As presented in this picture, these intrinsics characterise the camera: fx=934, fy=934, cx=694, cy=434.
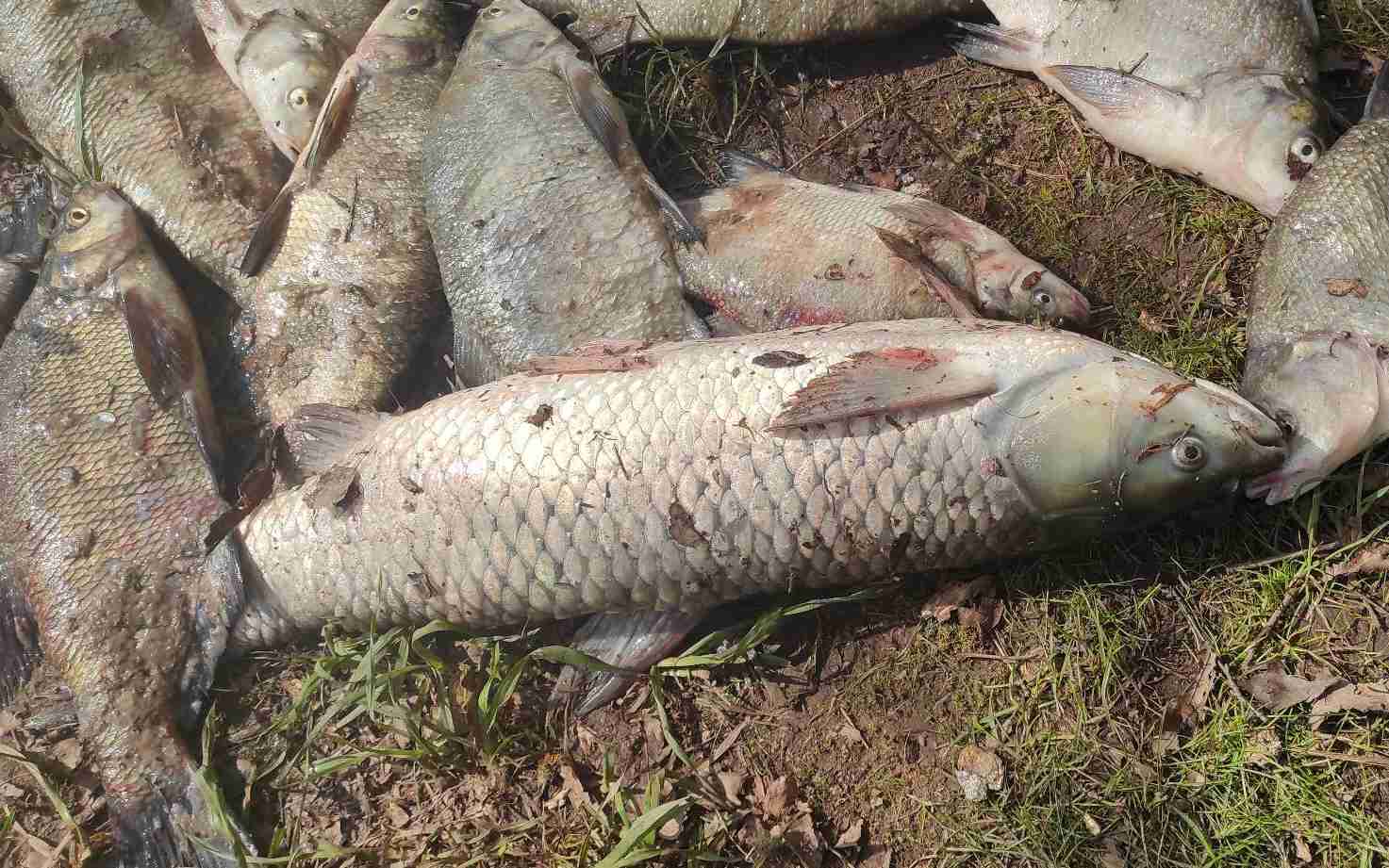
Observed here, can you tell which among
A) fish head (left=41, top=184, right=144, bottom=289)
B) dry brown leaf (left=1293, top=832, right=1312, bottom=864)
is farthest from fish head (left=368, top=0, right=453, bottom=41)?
dry brown leaf (left=1293, top=832, right=1312, bottom=864)

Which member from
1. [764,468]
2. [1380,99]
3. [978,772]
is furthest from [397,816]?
[1380,99]

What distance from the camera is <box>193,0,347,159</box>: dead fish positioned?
11.3 feet

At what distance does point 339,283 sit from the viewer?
3230mm

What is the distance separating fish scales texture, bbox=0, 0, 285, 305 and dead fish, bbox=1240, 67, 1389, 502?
3.40 meters

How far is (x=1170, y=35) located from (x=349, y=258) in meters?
2.94

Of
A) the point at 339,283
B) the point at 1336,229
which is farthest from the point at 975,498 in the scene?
the point at 339,283

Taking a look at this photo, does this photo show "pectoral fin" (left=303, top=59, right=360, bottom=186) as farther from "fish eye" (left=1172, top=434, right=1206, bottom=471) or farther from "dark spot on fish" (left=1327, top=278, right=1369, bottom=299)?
"dark spot on fish" (left=1327, top=278, right=1369, bottom=299)

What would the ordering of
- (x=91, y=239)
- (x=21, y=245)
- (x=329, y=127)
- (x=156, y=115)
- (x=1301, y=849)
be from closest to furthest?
(x=1301, y=849), (x=329, y=127), (x=91, y=239), (x=156, y=115), (x=21, y=245)

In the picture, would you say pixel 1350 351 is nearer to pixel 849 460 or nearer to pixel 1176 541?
pixel 1176 541

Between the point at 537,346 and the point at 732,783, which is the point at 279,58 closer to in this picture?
the point at 537,346

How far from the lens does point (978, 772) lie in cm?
276

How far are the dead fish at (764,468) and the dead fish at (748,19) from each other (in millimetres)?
1464

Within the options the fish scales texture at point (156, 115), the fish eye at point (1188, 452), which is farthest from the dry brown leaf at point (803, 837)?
the fish scales texture at point (156, 115)

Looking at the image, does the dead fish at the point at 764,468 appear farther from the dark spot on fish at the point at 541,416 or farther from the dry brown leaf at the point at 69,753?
the dry brown leaf at the point at 69,753
